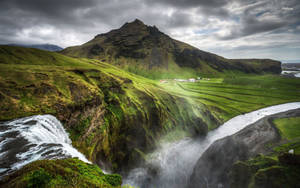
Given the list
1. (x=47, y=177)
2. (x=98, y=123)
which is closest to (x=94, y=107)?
(x=98, y=123)

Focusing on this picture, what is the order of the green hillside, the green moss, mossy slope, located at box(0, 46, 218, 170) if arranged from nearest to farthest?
mossy slope, located at box(0, 46, 218, 170) < the green hillside < the green moss

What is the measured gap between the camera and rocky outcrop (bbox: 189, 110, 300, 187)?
33.0 metres

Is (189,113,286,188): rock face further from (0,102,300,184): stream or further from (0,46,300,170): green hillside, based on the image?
(0,46,300,170): green hillside

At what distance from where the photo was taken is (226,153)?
41062mm

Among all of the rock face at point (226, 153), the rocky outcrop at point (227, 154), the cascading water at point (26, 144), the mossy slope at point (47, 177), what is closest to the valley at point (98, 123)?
the mossy slope at point (47, 177)

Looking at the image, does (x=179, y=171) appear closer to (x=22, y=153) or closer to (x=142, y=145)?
(x=142, y=145)

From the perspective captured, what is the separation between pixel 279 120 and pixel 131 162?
69368 mm

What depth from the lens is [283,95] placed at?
109 meters

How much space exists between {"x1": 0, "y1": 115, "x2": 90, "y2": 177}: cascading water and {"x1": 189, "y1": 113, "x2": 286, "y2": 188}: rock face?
33.8m

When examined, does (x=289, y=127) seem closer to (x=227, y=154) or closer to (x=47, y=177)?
(x=227, y=154)

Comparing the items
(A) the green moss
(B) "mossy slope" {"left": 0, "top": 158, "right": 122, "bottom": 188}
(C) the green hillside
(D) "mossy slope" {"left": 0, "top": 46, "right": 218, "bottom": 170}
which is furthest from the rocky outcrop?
(B) "mossy slope" {"left": 0, "top": 158, "right": 122, "bottom": 188}

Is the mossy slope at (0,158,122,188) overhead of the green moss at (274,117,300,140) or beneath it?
overhead

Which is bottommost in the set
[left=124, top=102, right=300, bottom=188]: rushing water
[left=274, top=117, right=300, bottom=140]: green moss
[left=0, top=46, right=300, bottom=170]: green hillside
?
[left=124, top=102, right=300, bottom=188]: rushing water

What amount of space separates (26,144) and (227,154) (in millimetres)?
47471
